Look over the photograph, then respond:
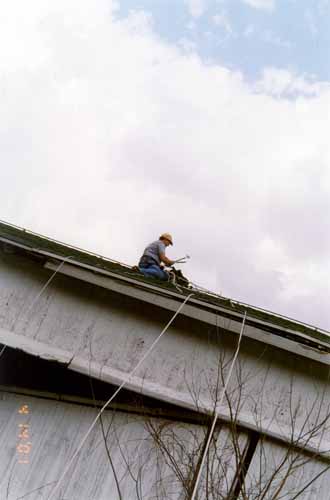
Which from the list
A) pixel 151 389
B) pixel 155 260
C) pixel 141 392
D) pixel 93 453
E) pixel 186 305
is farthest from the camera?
pixel 155 260

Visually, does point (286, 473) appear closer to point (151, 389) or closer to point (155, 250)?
point (151, 389)

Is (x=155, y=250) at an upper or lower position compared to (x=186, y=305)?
upper

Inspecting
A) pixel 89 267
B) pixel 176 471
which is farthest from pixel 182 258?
pixel 176 471

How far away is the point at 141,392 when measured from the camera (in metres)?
4.80

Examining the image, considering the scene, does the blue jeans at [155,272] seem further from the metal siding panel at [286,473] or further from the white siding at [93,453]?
the metal siding panel at [286,473]

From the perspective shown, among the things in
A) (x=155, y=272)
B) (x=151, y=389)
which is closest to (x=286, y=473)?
(x=151, y=389)

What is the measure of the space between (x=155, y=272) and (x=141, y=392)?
108 inches

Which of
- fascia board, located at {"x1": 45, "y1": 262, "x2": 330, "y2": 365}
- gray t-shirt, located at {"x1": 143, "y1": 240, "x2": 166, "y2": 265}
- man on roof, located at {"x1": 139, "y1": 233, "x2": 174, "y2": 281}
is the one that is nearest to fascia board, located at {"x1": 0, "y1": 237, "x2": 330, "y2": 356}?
fascia board, located at {"x1": 45, "y1": 262, "x2": 330, "y2": 365}

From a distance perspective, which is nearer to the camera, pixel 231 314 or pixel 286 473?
pixel 286 473

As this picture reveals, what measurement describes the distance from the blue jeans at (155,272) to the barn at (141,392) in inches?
71.6

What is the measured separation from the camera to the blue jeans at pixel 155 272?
7235 mm

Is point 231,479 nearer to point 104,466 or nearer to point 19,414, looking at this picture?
point 104,466

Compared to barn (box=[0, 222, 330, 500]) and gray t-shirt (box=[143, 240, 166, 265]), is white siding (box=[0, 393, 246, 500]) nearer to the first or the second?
barn (box=[0, 222, 330, 500])

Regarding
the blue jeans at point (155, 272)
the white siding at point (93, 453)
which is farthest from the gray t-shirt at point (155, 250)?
the white siding at point (93, 453)
